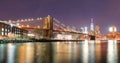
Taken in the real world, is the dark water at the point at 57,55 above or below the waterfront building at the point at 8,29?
below

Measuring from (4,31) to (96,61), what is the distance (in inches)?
2804

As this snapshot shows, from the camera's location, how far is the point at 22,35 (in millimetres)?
115625

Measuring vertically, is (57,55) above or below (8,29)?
below

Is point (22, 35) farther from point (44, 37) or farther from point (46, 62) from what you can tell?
point (46, 62)

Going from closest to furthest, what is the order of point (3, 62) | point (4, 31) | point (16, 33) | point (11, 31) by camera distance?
point (3, 62), point (4, 31), point (11, 31), point (16, 33)

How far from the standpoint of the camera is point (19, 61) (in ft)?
96.3

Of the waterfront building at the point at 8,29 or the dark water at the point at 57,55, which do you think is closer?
the dark water at the point at 57,55

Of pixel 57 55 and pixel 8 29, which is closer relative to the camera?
pixel 57 55

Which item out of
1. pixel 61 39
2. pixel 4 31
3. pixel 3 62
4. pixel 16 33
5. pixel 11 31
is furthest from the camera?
pixel 61 39

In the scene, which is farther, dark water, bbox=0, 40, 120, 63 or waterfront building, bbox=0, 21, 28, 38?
waterfront building, bbox=0, 21, 28, 38

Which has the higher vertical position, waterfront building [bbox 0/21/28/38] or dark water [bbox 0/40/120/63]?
waterfront building [bbox 0/21/28/38]

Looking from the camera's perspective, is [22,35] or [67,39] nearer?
[22,35]

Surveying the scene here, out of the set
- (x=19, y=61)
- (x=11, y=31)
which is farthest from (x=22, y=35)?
(x=19, y=61)

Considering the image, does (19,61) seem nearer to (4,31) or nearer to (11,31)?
(4,31)
